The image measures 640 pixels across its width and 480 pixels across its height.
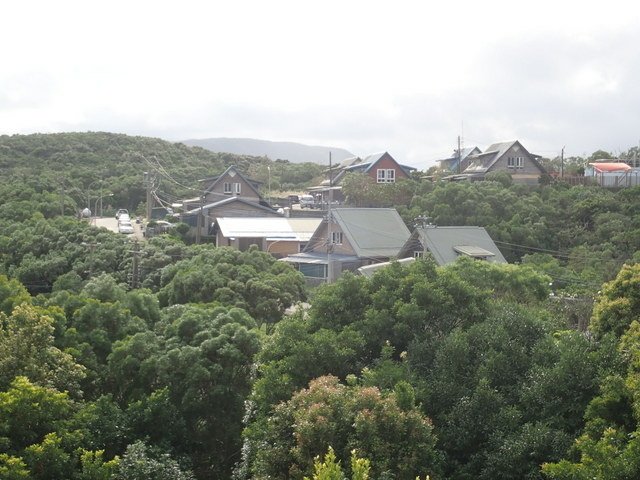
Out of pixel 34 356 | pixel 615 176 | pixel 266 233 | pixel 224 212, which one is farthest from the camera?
pixel 615 176

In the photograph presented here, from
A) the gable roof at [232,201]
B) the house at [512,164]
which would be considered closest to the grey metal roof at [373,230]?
the gable roof at [232,201]

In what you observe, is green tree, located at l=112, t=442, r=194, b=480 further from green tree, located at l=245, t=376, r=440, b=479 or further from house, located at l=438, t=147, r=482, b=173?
house, located at l=438, t=147, r=482, b=173

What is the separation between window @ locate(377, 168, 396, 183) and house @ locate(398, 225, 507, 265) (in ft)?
65.1

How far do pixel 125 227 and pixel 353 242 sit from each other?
1844 centimetres

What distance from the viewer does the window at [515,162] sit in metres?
55.8

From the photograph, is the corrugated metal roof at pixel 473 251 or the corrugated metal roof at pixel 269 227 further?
the corrugated metal roof at pixel 269 227

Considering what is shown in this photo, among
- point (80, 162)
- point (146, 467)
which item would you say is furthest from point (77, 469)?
point (80, 162)

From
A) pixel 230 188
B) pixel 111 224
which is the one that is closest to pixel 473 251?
pixel 230 188

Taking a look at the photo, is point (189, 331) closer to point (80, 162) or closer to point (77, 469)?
point (77, 469)

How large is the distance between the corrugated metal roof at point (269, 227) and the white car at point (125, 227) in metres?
6.64

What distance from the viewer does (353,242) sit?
38.0 metres

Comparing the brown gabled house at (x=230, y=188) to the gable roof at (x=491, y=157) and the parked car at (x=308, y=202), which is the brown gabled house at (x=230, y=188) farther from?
the gable roof at (x=491, y=157)

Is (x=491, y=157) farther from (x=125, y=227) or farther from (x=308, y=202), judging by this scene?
(x=125, y=227)

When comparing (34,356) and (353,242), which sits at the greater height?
(353,242)
